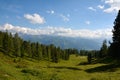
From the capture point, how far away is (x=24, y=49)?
163125 millimetres

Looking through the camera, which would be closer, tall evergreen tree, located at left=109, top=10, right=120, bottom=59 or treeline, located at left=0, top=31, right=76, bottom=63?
tall evergreen tree, located at left=109, top=10, right=120, bottom=59

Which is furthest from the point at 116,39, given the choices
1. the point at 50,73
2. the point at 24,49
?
the point at 24,49

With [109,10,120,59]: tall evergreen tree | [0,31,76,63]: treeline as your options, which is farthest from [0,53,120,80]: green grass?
[0,31,76,63]: treeline

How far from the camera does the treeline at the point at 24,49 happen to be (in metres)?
147

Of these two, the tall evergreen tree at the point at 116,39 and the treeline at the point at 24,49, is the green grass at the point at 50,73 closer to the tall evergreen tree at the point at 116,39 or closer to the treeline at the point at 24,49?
the tall evergreen tree at the point at 116,39

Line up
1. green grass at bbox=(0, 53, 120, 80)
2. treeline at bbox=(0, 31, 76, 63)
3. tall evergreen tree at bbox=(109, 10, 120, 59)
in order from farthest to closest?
treeline at bbox=(0, 31, 76, 63) < tall evergreen tree at bbox=(109, 10, 120, 59) < green grass at bbox=(0, 53, 120, 80)

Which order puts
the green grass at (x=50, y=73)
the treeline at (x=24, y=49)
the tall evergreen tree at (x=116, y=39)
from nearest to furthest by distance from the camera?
the green grass at (x=50, y=73), the tall evergreen tree at (x=116, y=39), the treeline at (x=24, y=49)

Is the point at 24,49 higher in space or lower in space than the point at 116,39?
lower

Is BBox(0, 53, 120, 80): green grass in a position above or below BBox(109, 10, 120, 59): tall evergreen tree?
below

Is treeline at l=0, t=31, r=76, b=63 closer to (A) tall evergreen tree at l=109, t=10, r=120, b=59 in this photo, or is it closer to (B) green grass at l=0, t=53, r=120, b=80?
(A) tall evergreen tree at l=109, t=10, r=120, b=59

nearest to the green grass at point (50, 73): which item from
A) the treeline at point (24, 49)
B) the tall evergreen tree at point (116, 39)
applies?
the tall evergreen tree at point (116, 39)

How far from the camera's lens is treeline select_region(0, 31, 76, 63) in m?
147

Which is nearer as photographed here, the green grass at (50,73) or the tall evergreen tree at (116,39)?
the green grass at (50,73)

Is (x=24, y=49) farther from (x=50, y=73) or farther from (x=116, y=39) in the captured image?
(x=50, y=73)
